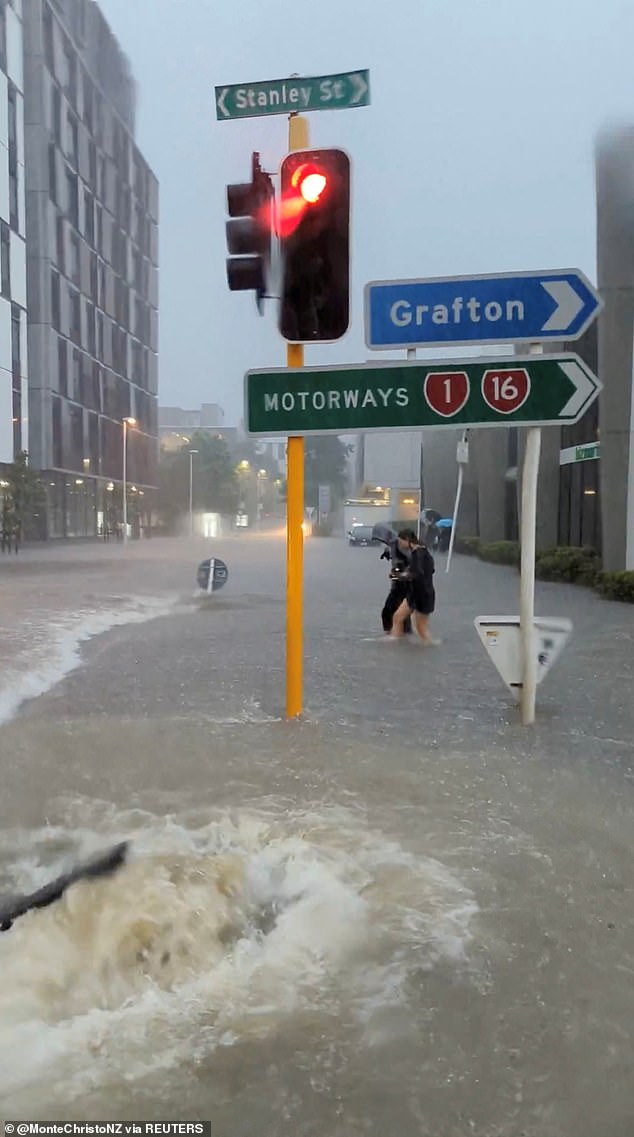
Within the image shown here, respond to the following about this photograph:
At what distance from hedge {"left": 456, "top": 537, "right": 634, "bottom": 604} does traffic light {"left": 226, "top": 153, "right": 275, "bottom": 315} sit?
1200 centimetres

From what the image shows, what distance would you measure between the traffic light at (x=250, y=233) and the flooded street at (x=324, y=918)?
3.34 metres

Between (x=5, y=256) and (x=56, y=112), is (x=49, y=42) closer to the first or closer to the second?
Answer: (x=56, y=112)

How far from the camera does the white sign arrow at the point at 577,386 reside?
6.36 m

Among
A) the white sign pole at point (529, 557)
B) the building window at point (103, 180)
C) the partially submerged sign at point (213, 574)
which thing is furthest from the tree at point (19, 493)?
the white sign pole at point (529, 557)

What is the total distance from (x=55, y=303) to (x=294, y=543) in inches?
2028

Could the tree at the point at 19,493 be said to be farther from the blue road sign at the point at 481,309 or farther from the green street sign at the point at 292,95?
the blue road sign at the point at 481,309

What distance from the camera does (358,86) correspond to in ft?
21.6

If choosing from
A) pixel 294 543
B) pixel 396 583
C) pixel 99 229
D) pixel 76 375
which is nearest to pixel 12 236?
pixel 76 375

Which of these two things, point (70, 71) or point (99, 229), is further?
point (99, 229)

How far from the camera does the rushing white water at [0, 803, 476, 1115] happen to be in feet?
9.48

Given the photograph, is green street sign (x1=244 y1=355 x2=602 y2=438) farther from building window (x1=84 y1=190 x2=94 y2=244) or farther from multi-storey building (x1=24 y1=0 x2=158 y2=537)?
building window (x1=84 y1=190 x2=94 y2=244)

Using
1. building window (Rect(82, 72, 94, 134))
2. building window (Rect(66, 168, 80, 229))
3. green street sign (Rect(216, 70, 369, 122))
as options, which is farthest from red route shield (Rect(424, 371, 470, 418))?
building window (Rect(82, 72, 94, 134))

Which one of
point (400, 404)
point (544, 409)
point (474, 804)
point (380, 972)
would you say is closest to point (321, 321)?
point (400, 404)

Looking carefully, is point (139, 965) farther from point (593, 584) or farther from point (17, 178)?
point (17, 178)
